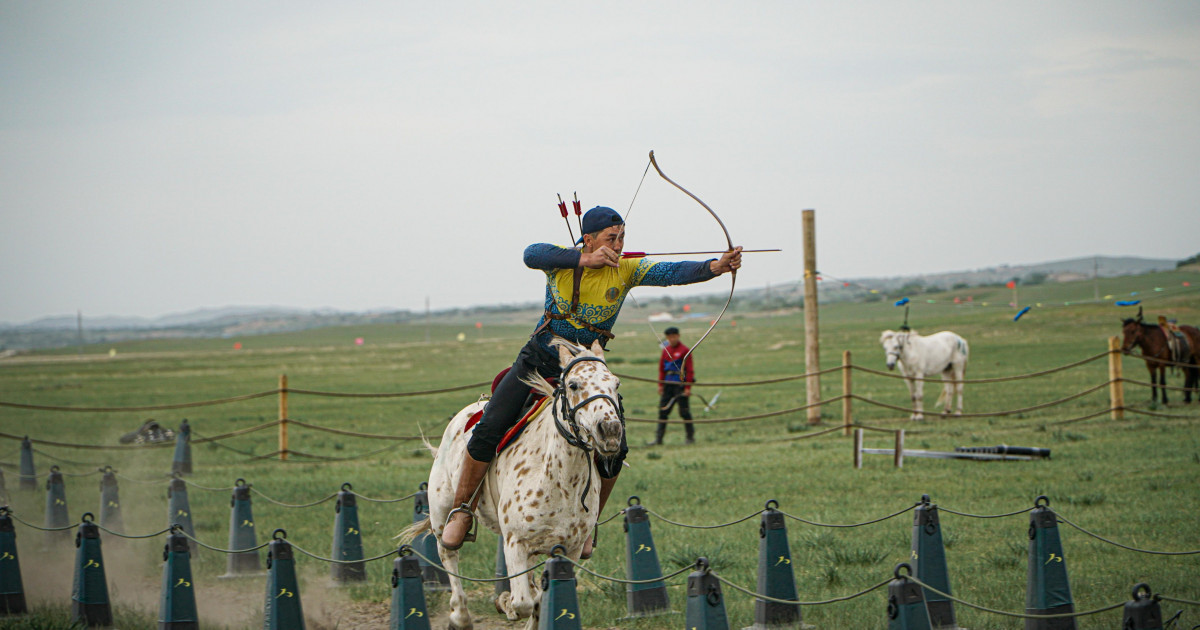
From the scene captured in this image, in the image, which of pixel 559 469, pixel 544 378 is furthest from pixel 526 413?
pixel 559 469

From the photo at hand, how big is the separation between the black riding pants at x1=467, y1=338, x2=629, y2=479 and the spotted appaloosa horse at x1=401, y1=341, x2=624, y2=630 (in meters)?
0.14

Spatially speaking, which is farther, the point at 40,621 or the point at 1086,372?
the point at 1086,372

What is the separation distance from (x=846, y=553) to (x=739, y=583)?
1.22 meters

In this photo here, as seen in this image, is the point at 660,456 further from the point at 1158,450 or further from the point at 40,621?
the point at 40,621

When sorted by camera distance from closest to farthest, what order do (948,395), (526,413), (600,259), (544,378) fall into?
(600,259) → (544,378) → (526,413) → (948,395)

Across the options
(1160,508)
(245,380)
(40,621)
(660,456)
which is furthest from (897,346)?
(245,380)

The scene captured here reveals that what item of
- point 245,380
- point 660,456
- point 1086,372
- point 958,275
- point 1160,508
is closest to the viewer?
point 1160,508

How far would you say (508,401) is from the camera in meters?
5.97

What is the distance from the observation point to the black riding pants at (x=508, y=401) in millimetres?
5949

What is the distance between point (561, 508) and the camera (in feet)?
18.1

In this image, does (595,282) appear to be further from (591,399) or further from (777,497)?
(777,497)

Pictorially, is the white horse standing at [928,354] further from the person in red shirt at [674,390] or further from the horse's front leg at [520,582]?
the horse's front leg at [520,582]

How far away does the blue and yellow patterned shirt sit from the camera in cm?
569

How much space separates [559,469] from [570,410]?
1.67 feet
